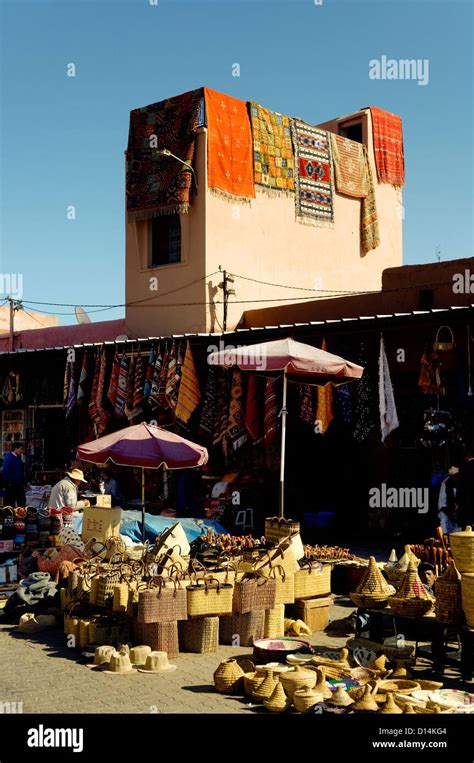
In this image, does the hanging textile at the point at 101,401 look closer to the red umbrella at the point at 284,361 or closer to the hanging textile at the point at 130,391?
the hanging textile at the point at 130,391

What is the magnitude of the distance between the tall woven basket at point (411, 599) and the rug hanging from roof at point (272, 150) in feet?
40.6

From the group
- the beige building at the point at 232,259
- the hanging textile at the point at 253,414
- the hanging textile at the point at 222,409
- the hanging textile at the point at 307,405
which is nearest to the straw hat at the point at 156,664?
the hanging textile at the point at 307,405

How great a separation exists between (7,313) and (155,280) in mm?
12071

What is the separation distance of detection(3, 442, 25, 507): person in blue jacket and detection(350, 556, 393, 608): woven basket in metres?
8.45

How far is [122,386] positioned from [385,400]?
531 centimetres

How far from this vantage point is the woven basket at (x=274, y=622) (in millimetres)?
7629

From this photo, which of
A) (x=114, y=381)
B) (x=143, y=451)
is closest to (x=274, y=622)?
(x=143, y=451)

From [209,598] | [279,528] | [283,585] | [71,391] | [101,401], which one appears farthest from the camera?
[71,391]

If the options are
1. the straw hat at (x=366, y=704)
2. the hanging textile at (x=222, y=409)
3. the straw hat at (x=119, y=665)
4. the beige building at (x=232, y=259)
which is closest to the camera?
the straw hat at (x=366, y=704)

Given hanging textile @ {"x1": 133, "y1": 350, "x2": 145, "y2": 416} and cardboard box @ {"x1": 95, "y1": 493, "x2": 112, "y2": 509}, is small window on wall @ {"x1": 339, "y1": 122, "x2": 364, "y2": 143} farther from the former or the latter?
cardboard box @ {"x1": 95, "y1": 493, "x2": 112, "y2": 509}

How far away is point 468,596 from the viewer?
6203 mm

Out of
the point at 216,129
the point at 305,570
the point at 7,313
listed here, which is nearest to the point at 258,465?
the point at 305,570

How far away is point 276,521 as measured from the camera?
900 centimetres

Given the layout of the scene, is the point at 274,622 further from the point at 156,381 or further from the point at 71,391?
the point at 71,391
